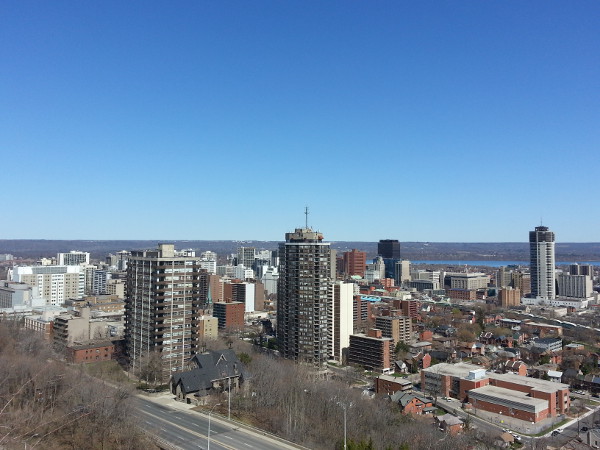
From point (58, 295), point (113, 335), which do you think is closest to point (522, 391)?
point (113, 335)

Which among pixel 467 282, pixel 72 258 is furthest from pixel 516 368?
pixel 72 258

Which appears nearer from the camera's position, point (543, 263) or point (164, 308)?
point (164, 308)

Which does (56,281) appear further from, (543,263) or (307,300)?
(543,263)

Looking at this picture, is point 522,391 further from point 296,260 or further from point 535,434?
point 296,260

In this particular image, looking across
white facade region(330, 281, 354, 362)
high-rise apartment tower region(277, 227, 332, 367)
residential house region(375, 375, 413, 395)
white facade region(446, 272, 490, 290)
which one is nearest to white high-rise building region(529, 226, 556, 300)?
white facade region(446, 272, 490, 290)

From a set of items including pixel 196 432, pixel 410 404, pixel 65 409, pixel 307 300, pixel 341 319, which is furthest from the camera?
pixel 341 319
